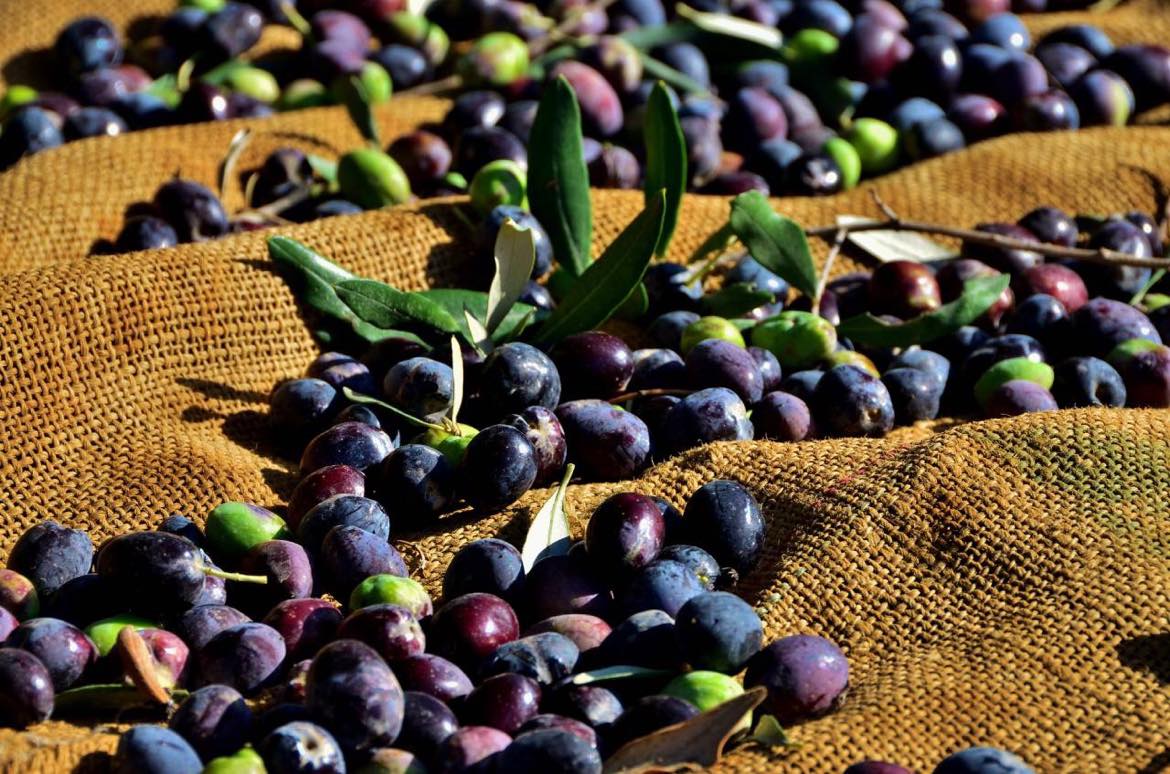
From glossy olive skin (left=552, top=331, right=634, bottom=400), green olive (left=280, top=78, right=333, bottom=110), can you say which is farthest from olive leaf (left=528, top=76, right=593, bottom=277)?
green olive (left=280, top=78, right=333, bottom=110)

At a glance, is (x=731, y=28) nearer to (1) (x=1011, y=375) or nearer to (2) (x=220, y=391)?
(1) (x=1011, y=375)

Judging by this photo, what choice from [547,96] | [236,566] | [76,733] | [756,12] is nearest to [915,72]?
[756,12]

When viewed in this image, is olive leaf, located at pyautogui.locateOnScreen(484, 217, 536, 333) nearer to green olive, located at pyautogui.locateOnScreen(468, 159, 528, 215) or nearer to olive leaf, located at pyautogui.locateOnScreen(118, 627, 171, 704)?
green olive, located at pyautogui.locateOnScreen(468, 159, 528, 215)

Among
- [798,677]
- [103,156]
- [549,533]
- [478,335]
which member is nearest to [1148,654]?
[798,677]

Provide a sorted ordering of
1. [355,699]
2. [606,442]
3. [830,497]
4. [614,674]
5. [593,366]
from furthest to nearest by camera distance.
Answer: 1. [593,366]
2. [606,442]
3. [830,497]
4. [614,674]
5. [355,699]

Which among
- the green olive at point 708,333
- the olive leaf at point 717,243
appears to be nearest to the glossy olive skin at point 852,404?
the green olive at point 708,333

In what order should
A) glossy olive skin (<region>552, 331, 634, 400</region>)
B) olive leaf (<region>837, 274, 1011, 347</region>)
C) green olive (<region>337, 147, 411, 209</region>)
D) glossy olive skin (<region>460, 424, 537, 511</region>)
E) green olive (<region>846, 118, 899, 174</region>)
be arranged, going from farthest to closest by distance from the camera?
1. green olive (<region>846, 118, 899, 174</region>)
2. green olive (<region>337, 147, 411, 209</region>)
3. olive leaf (<region>837, 274, 1011, 347</region>)
4. glossy olive skin (<region>552, 331, 634, 400</region>)
5. glossy olive skin (<region>460, 424, 537, 511</region>)

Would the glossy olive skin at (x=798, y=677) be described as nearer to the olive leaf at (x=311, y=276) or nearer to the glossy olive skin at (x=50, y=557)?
the glossy olive skin at (x=50, y=557)
